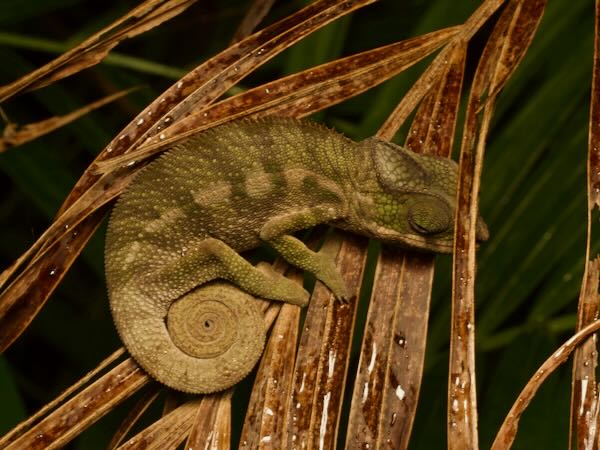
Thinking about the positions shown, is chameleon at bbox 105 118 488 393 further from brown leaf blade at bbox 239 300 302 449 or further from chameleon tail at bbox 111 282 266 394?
brown leaf blade at bbox 239 300 302 449

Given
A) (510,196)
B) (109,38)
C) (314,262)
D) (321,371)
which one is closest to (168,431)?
(321,371)

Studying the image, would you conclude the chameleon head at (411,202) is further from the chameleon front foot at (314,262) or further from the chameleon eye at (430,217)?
the chameleon front foot at (314,262)

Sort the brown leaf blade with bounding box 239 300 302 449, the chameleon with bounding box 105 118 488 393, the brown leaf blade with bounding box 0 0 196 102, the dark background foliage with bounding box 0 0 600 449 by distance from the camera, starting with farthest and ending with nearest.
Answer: the dark background foliage with bounding box 0 0 600 449 < the chameleon with bounding box 105 118 488 393 < the brown leaf blade with bounding box 0 0 196 102 < the brown leaf blade with bounding box 239 300 302 449

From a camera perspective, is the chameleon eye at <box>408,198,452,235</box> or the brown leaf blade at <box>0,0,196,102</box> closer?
the brown leaf blade at <box>0,0,196,102</box>

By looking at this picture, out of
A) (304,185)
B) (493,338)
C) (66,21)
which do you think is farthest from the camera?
(66,21)

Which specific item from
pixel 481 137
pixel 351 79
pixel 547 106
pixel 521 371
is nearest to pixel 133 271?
pixel 351 79

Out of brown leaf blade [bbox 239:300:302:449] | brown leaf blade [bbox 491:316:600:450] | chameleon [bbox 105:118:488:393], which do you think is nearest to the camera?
brown leaf blade [bbox 491:316:600:450]

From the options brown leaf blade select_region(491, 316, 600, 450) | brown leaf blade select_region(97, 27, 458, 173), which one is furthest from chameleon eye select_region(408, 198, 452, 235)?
brown leaf blade select_region(491, 316, 600, 450)

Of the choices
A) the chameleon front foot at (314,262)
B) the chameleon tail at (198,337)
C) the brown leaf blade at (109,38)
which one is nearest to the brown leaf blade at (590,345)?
the chameleon front foot at (314,262)

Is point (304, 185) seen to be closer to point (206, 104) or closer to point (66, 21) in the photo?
point (206, 104)
